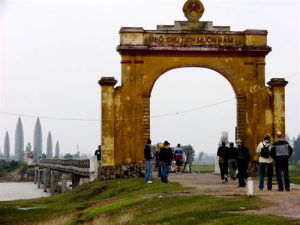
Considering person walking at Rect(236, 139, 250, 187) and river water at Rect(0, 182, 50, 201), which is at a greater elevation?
person walking at Rect(236, 139, 250, 187)

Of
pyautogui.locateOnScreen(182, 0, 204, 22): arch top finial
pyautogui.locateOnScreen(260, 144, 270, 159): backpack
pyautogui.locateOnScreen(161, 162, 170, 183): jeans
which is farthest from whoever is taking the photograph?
pyautogui.locateOnScreen(182, 0, 204, 22): arch top finial

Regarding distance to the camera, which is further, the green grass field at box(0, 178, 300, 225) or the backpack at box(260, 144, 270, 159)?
the backpack at box(260, 144, 270, 159)

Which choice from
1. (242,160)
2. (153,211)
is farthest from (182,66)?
(153,211)

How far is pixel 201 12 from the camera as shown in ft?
104

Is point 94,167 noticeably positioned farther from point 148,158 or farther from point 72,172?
point 72,172

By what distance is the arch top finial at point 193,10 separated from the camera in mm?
31586

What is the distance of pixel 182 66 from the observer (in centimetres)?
3206

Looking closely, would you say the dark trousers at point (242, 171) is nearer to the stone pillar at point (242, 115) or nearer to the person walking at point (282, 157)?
the person walking at point (282, 157)

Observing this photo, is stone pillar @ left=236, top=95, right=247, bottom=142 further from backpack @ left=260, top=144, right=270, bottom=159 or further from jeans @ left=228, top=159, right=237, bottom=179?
backpack @ left=260, top=144, right=270, bottom=159

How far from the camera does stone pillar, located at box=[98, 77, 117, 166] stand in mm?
31141

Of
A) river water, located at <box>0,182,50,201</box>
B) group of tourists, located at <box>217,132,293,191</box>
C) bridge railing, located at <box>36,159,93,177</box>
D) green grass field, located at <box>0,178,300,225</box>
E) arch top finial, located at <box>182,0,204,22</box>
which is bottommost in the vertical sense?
river water, located at <box>0,182,50,201</box>

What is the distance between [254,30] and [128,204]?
1425 cm

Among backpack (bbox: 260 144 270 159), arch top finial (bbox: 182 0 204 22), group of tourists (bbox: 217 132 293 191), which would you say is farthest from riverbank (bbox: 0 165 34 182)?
backpack (bbox: 260 144 270 159)

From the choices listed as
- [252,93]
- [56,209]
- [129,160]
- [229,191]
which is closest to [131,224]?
[229,191]
